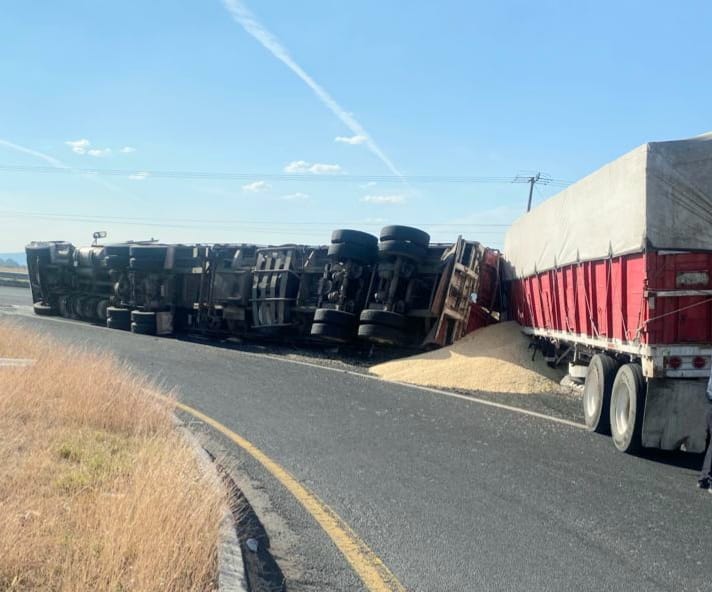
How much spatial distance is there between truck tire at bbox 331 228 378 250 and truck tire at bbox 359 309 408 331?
1.71m

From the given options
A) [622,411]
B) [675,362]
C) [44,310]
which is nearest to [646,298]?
[675,362]

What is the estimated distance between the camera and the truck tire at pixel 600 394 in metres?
8.35

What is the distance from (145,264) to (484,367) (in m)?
11.7

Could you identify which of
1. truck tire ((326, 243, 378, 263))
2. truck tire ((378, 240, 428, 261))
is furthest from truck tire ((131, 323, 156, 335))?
truck tire ((378, 240, 428, 261))

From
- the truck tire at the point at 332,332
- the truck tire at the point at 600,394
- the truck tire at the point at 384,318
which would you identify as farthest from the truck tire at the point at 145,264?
→ the truck tire at the point at 600,394

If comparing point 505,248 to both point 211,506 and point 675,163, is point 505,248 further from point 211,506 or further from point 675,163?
point 211,506

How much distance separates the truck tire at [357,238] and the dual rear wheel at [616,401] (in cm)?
733

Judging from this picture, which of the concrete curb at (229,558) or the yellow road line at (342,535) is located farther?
the yellow road line at (342,535)

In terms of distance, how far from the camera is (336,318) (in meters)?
15.3

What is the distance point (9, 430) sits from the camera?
6.21 meters

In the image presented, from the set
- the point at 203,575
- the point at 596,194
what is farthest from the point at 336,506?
the point at 596,194

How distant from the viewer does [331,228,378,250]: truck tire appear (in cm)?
1554

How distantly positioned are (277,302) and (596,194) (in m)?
9.67

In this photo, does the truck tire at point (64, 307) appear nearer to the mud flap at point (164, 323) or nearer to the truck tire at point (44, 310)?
the truck tire at point (44, 310)
